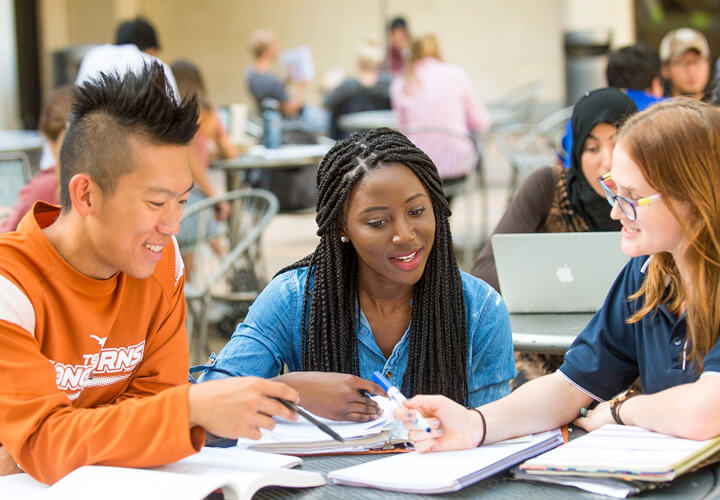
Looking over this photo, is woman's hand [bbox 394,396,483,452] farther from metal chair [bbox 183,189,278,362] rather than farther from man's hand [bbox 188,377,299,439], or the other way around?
metal chair [bbox 183,189,278,362]

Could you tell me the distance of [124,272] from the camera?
4.64ft

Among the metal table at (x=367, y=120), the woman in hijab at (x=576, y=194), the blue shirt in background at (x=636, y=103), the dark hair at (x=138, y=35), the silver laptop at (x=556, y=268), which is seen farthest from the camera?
the metal table at (x=367, y=120)

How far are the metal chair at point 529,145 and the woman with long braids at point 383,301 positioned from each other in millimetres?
1660

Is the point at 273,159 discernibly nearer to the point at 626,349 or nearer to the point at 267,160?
the point at 267,160

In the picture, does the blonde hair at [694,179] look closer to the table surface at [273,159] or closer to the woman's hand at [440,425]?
the woman's hand at [440,425]

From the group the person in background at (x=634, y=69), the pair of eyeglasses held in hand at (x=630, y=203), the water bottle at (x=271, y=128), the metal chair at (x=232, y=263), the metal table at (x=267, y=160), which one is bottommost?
the metal chair at (x=232, y=263)

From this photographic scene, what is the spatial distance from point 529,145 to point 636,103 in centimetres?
371

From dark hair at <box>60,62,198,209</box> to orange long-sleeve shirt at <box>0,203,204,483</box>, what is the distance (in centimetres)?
12

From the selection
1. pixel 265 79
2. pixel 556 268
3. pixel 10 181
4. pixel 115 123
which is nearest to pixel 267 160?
pixel 10 181

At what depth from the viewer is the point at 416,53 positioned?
6.15 metres

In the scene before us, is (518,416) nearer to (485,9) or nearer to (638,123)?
(638,123)

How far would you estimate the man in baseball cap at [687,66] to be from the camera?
5.21 m

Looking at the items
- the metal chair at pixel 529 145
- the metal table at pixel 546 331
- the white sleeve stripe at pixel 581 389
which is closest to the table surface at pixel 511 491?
the white sleeve stripe at pixel 581 389

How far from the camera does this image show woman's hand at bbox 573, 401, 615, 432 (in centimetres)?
140
